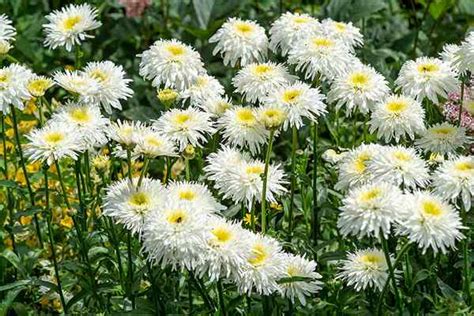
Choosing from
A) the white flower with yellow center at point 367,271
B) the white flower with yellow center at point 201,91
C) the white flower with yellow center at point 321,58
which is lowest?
the white flower with yellow center at point 367,271

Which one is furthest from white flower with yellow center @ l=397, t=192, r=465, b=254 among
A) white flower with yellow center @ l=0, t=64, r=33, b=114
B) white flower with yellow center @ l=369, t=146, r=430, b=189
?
white flower with yellow center @ l=0, t=64, r=33, b=114

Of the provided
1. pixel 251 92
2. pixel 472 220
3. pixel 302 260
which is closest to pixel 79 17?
pixel 251 92

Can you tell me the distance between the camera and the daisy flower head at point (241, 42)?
270 cm

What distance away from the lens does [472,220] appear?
2254 millimetres

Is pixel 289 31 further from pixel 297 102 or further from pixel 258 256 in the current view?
pixel 258 256

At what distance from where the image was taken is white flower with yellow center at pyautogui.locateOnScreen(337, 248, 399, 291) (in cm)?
214

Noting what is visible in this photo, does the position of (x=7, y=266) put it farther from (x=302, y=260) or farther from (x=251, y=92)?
(x=302, y=260)

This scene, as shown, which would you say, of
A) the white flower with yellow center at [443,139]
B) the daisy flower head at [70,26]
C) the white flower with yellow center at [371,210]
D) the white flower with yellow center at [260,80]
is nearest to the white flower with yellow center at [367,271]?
the white flower with yellow center at [371,210]

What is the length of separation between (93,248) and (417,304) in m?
0.82

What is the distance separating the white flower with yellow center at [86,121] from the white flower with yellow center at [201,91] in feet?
0.94

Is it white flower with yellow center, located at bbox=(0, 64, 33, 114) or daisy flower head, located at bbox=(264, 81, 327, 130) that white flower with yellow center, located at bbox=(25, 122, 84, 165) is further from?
daisy flower head, located at bbox=(264, 81, 327, 130)

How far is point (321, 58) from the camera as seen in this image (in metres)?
2.54

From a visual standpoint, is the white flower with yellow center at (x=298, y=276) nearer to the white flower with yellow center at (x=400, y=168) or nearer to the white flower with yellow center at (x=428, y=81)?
the white flower with yellow center at (x=400, y=168)

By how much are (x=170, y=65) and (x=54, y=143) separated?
0.43 meters
